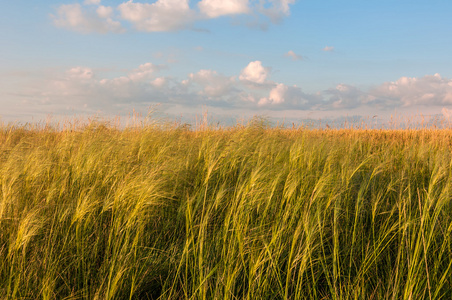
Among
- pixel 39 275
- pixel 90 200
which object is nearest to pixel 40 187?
pixel 90 200

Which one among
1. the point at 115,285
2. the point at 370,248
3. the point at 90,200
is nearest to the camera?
the point at 115,285

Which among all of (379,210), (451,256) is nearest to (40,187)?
(379,210)

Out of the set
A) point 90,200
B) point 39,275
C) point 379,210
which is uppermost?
point 90,200

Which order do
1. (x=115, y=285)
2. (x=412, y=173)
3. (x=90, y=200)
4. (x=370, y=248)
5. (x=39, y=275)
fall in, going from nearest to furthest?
(x=115, y=285) < (x=39, y=275) < (x=370, y=248) < (x=90, y=200) < (x=412, y=173)

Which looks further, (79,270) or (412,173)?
(412,173)

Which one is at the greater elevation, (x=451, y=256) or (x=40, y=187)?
(x=40, y=187)

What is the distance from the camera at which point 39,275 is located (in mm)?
1929

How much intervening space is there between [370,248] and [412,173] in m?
2.31

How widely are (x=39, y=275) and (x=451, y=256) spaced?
8.84 ft

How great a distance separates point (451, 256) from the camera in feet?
6.41

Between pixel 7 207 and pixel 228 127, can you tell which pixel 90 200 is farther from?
pixel 228 127

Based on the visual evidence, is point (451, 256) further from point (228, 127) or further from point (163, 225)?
point (228, 127)

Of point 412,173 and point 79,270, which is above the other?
point 412,173

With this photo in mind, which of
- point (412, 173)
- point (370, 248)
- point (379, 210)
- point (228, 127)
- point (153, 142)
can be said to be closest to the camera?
point (370, 248)
